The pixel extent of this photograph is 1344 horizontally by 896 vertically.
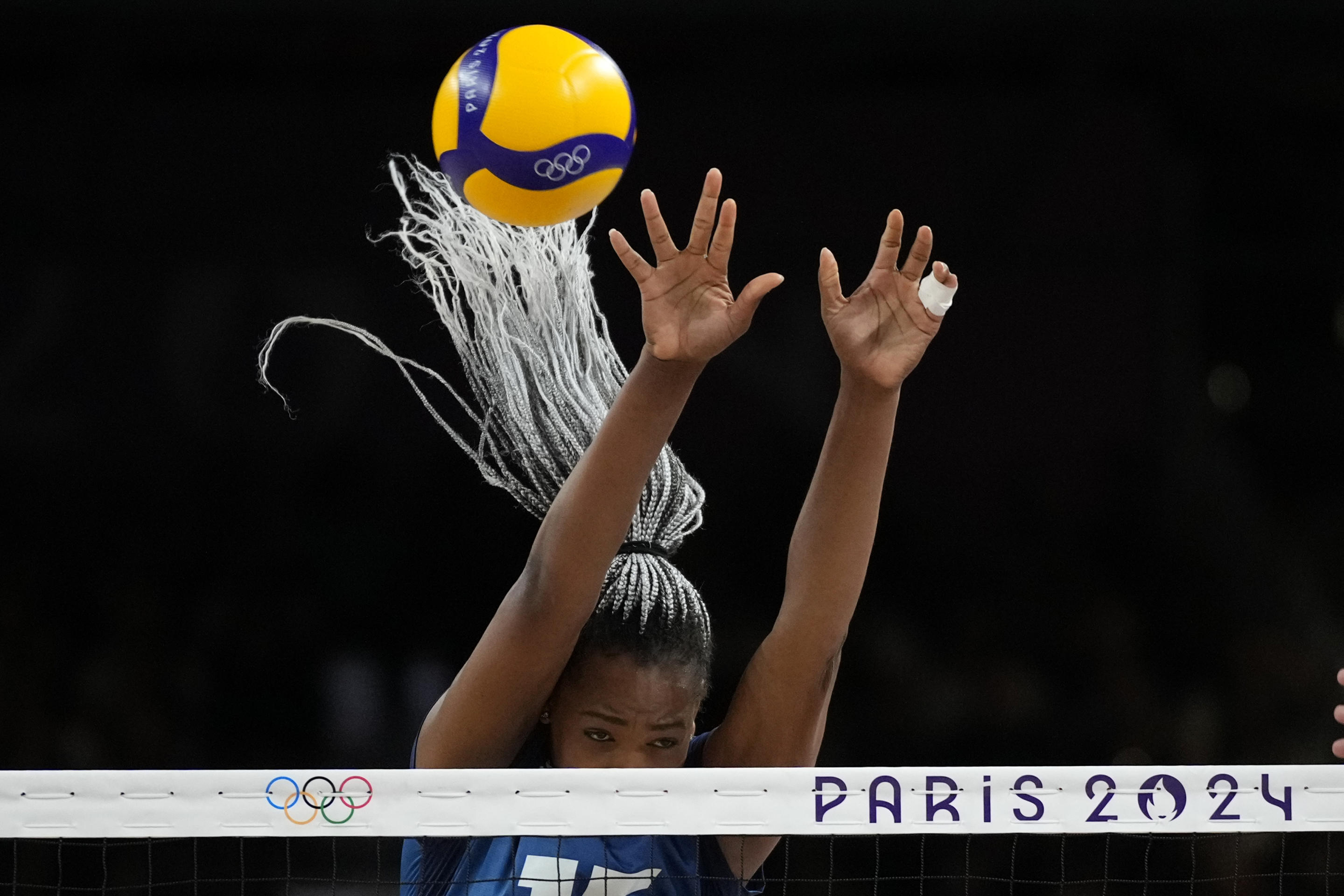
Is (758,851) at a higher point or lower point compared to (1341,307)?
lower

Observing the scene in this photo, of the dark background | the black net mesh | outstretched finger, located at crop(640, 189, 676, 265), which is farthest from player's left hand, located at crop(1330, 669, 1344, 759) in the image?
the dark background

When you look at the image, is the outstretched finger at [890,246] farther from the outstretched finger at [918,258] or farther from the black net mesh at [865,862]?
the black net mesh at [865,862]

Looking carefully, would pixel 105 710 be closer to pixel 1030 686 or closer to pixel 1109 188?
pixel 1030 686

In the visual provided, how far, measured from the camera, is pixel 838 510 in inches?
112

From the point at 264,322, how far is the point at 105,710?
1853mm

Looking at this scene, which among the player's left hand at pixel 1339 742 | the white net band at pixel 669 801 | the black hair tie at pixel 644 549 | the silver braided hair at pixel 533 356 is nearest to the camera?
the white net band at pixel 669 801

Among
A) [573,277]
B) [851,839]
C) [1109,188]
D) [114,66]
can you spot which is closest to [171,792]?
[573,277]

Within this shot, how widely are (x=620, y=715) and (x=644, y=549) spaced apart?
1.44 ft

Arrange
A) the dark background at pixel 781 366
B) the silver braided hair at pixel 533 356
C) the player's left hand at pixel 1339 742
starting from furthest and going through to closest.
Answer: the dark background at pixel 781 366 < the silver braided hair at pixel 533 356 < the player's left hand at pixel 1339 742

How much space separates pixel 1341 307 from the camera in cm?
711

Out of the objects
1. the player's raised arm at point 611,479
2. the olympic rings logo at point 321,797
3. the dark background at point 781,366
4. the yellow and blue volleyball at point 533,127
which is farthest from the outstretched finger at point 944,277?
the dark background at point 781,366

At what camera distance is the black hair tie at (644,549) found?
316 centimetres

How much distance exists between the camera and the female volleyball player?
2598 mm

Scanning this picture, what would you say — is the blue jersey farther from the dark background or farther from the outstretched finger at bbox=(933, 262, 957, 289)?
the dark background
